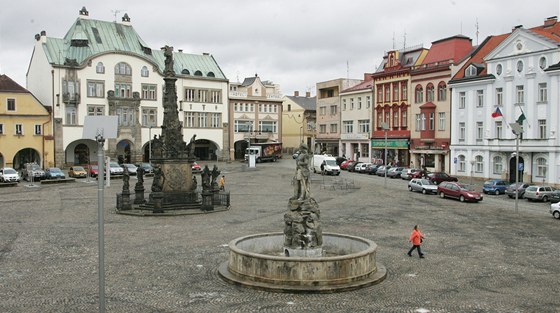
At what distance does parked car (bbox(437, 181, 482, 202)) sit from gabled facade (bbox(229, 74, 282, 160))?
39638 mm

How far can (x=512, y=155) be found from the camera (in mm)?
48438

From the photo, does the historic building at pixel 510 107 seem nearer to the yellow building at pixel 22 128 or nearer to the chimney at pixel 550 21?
the chimney at pixel 550 21

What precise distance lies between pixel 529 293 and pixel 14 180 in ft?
140

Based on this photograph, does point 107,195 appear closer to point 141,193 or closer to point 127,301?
point 141,193

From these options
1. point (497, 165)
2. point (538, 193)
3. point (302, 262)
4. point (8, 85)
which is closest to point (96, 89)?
point (8, 85)

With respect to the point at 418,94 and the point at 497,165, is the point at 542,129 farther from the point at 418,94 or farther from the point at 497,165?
the point at 418,94

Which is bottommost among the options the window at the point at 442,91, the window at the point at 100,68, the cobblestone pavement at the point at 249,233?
the cobblestone pavement at the point at 249,233

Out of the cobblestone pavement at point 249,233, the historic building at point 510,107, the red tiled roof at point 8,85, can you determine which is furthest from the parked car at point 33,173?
the historic building at point 510,107

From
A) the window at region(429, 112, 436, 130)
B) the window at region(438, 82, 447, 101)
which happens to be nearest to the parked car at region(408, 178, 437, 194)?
the window at region(429, 112, 436, 130)

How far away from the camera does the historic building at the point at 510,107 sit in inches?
1767

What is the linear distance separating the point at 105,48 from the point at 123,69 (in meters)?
3.29

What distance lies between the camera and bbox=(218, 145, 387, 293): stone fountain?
575 inches

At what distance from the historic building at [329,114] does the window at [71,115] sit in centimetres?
3291

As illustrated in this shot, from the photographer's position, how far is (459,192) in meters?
37.1
